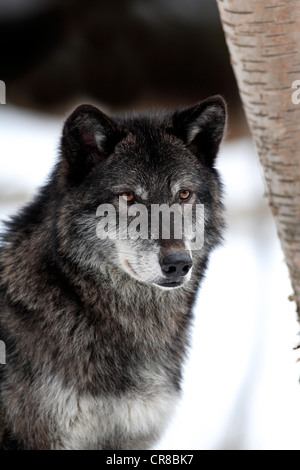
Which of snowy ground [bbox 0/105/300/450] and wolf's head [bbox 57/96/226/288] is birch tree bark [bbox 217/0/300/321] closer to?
wolf's head [bbox 57/96/226/288]

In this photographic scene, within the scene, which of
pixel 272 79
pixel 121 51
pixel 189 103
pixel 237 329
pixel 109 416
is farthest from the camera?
pixel 121 51

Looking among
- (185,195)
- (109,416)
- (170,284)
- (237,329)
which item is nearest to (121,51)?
(237,329)

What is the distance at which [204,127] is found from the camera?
3680 millimetres

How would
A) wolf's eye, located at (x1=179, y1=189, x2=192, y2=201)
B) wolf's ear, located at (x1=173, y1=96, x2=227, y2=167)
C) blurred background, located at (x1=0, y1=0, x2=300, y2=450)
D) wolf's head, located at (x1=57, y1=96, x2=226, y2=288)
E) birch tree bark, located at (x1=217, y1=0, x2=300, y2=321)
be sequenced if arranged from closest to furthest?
birch tree bark, located at (x1=217, y1=0, x2=300, y2=321), wolf's head, located at (x1=57, y1=96, x2=226, y2=288), wolf's eye, located at (x1=179, y1=189, x2=192, y2=201), wolf's ear, located at (x1=173, y1=96, x2=227, y2=167), blurred background, located at (x1=0, y1=0, x2=300, y2=450)

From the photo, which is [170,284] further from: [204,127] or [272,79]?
[272,79]

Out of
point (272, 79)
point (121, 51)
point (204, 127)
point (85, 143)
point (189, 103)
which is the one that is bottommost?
point (272, 79)

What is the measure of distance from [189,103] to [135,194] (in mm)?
4878

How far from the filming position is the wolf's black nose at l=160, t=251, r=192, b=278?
3.16m

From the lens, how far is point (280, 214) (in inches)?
92.2

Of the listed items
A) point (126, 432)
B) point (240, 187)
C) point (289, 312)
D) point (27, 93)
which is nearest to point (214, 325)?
point (289, 312)

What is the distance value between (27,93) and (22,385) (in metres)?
6.60

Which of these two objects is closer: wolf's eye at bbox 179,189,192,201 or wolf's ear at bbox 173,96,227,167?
wolf's eye at bbox 179,189,192,201

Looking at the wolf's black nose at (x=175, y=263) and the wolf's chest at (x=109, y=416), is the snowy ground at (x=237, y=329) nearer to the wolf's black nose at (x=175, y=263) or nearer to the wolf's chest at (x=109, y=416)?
the wolf's chest at (x=109, y=416)

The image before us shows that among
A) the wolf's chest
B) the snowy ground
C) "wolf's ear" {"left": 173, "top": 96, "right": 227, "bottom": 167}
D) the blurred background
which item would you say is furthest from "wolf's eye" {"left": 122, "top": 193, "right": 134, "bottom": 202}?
the blurred background
